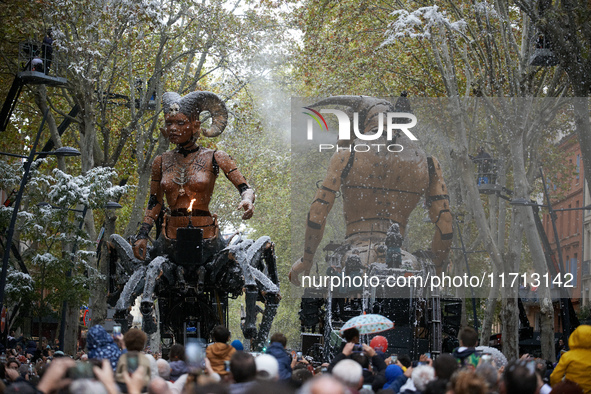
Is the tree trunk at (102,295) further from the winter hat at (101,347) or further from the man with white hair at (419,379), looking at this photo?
the man with white hair at (419,379)

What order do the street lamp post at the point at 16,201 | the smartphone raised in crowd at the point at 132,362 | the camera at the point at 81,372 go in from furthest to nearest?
1. the street lamp post at the point at 16,201
2. the smartphone raised in crowd at the point at 132,362
3. the camera at the point at 81,372

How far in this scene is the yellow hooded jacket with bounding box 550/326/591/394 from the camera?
746 cm

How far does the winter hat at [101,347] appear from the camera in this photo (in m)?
6.86

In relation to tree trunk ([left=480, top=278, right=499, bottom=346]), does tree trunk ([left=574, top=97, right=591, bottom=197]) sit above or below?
above

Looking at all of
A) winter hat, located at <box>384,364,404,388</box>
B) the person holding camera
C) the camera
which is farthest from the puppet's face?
the camera

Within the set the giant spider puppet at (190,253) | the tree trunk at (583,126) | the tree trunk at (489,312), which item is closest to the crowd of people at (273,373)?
the giant spider puppet at (190,253)

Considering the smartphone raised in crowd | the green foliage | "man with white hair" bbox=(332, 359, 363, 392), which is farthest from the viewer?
the green foliage

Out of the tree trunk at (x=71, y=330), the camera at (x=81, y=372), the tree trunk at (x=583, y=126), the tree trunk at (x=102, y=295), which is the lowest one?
the camera at (x=81, y=372)

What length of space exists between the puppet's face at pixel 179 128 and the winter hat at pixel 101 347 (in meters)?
4.52

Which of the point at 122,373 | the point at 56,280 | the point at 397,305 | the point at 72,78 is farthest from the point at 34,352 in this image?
the point at 122,373

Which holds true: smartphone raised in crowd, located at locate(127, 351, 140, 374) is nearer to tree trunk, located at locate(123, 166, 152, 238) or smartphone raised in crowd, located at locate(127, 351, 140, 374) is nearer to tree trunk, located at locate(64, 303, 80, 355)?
tree trunk, located at locate(123, 166, 152, 238)

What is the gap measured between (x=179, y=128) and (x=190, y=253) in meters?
1.48

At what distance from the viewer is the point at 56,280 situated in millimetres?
20188

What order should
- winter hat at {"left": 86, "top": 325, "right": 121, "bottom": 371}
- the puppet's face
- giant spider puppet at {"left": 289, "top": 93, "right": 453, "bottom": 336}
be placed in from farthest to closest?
giant spider puppet at {"left": 289, "top": 93, "right": 453, "bottom": 336} < the puppet's face < winter hat at {"left": 86, "top": 325, "right": 121, "bottom": 371}
